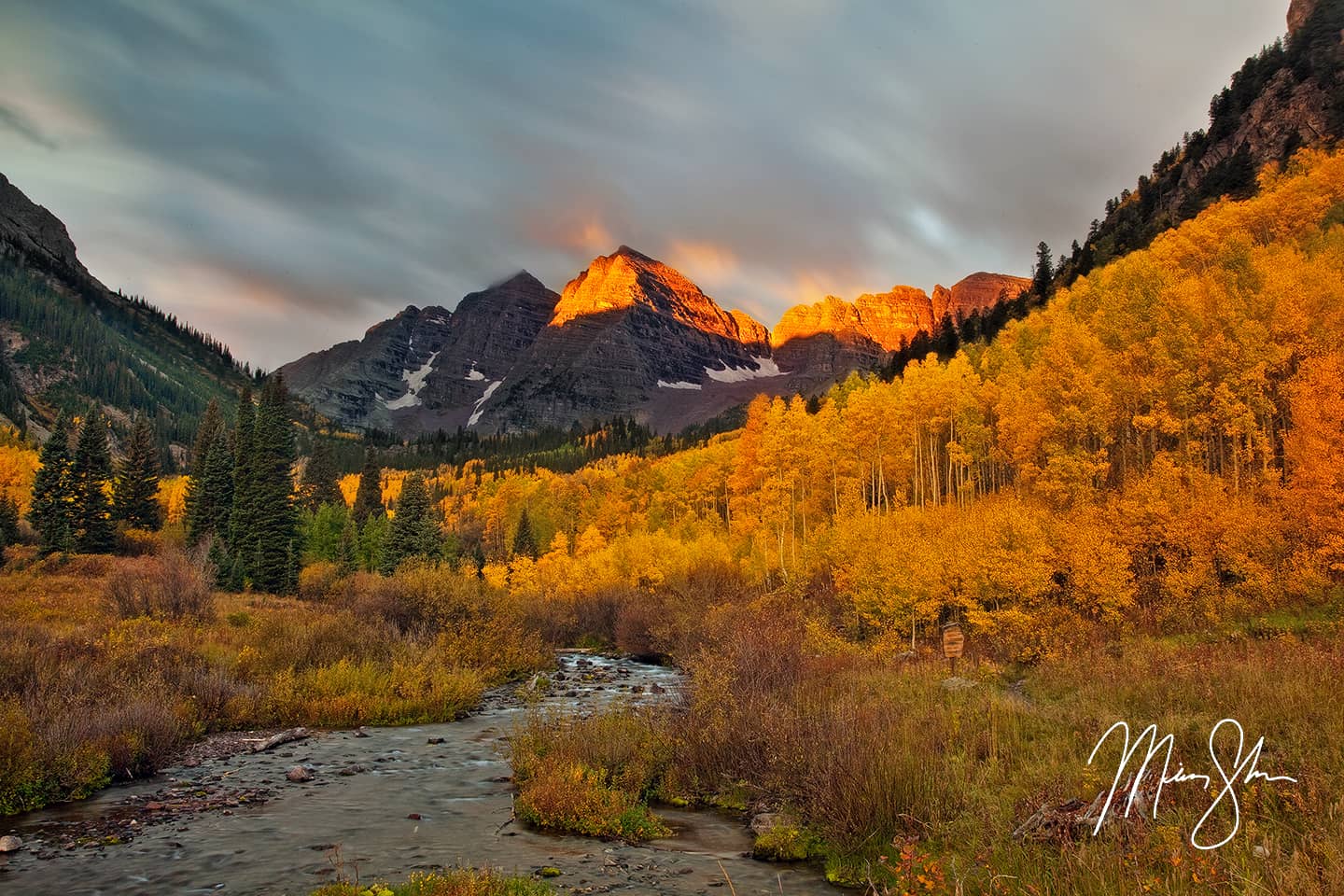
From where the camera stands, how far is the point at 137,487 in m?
82.9

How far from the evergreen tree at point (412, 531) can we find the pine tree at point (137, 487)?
2890cm

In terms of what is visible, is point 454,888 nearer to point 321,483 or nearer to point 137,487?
point 137,487

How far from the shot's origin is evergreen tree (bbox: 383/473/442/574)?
79000mm

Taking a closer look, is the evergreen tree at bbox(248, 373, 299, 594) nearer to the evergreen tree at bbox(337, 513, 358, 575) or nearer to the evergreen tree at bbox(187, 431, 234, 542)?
the evergreen tree at bbox(187, 431, 234, 542)

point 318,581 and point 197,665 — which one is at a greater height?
point 318,581

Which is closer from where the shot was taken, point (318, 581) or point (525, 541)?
point (318, 581)

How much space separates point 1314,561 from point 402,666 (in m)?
34.2

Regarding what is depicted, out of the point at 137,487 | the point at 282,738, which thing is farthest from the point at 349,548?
the point at 282,738

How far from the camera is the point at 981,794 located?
11.7m

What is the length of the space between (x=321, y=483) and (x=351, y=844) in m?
121

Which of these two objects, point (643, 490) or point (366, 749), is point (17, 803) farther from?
point (643, 490)

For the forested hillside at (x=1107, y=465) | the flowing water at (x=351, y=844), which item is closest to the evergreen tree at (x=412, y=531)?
the forested hillside at (x=1107, y=465)

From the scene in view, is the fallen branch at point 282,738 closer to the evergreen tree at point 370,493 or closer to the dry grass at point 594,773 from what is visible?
the dry grass at point 594,773

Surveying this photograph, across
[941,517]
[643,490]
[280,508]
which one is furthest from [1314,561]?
[643,490]
